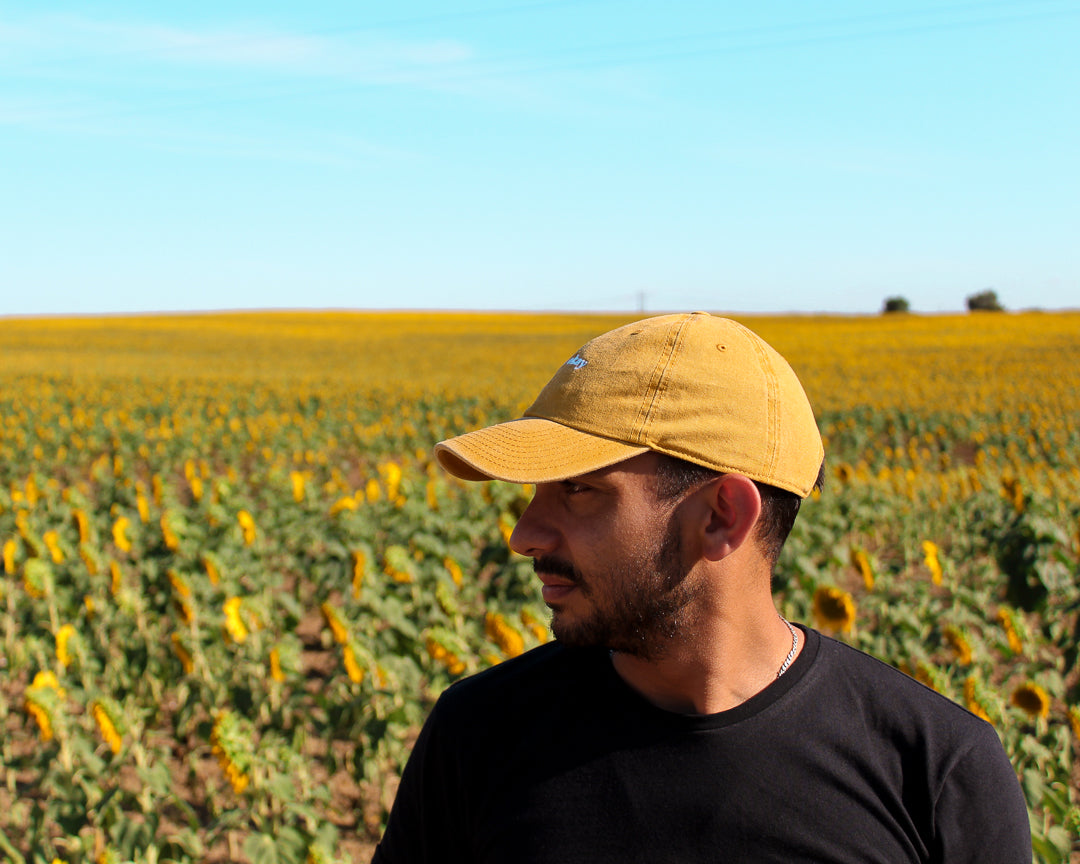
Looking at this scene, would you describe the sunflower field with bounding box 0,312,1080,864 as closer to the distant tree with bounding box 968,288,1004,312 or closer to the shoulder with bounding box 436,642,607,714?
the shoulder with bounding box 436,642,607,714

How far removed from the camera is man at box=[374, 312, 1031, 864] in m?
1.23

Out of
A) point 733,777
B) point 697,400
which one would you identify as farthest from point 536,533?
point 733,777

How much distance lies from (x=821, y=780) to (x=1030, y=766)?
2.55 m

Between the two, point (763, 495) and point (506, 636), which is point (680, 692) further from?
point (506, 636)

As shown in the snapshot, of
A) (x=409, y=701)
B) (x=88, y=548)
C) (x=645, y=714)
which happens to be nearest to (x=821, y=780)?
Result: (x=645, y=714)

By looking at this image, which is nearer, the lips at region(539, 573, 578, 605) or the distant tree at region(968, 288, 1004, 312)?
the lips at region(539, 573, 578, 605)

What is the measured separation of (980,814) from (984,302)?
70231 millimetres

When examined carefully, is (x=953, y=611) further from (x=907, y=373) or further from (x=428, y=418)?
(x=907, y=373)

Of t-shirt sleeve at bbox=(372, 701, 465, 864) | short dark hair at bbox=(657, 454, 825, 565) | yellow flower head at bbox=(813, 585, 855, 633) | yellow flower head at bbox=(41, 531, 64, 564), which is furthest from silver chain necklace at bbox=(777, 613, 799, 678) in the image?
yellow flower head at bbox=(41, 531, 64, 564)

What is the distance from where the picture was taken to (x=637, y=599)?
1312 millimetres

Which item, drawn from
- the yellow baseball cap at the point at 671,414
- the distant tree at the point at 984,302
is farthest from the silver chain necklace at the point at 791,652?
the distant tree at the point at 984,302

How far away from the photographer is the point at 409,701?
3580 millimetres

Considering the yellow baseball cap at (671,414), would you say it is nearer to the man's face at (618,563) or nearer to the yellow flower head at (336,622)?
the man's face at (618,563)

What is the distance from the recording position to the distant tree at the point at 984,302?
211 feet
